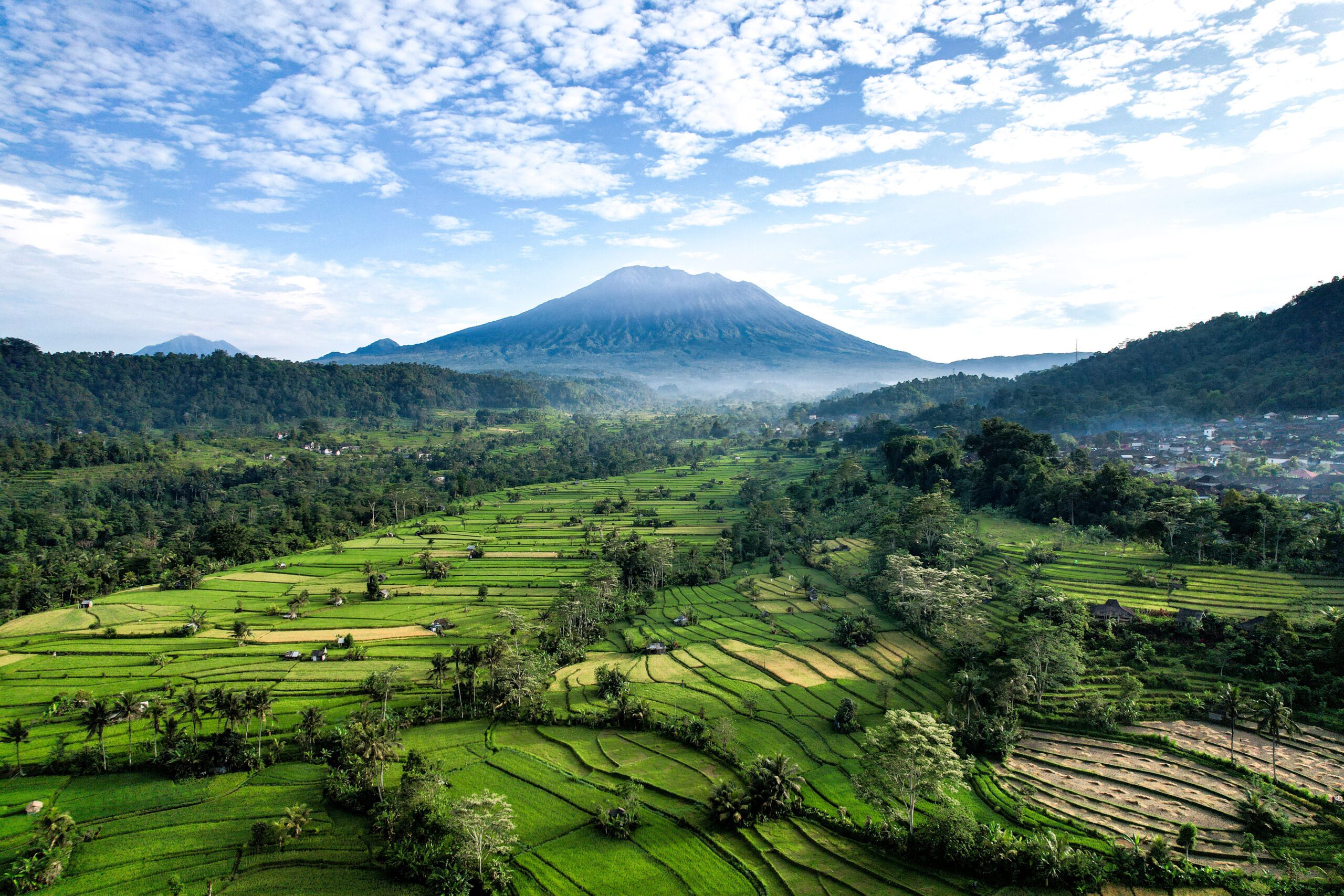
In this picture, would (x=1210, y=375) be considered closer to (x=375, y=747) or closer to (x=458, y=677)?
(x=458, y=677)

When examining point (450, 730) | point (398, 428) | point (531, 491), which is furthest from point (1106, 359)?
point (398, 428)

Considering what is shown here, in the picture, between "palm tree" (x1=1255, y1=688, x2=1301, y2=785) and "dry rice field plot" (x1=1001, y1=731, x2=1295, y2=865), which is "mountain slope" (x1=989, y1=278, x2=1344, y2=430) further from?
"dry rice field plot" (x1=1001, y1=731, x2=1295, y2=865)

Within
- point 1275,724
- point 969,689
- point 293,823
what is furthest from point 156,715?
point 1275,724

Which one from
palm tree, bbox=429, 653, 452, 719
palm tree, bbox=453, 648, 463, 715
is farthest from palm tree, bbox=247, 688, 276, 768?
palm tree, bbox=453, 648, 463, 715

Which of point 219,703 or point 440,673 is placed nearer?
point 219,703

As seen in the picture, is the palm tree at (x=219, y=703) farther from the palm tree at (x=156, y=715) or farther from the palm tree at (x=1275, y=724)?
the palm tree at (x=1275, y=724)
